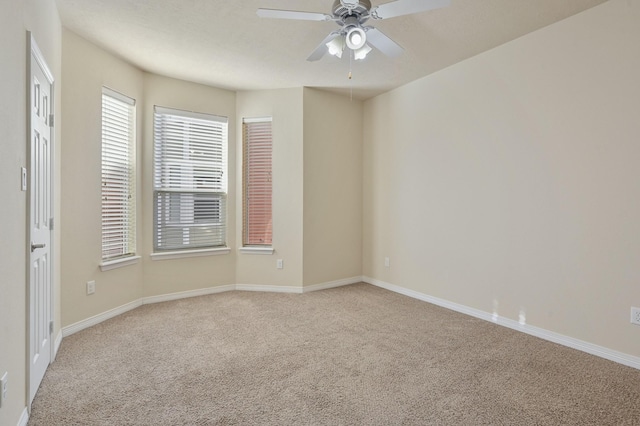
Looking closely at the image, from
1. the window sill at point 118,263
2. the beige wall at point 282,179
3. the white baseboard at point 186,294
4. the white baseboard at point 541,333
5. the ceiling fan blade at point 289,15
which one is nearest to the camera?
the ceiling fan blade at point 289,15

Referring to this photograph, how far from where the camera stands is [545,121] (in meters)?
3.04

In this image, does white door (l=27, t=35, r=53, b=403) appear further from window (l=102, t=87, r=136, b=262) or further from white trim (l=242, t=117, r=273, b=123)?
white trim (l=242, t=117, r=273, b=123)

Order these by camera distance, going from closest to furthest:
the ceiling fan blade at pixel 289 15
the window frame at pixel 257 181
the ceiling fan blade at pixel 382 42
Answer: the ceiling fan blade at pixel 289 15
the ceiling fan blade at pixel 382 42
the window frame at pixel 257 181

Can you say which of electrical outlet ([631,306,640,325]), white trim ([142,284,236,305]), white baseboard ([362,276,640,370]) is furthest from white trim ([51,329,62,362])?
electrical outlet ([631,306,640,325])

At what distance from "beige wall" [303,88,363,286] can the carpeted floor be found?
1.34m

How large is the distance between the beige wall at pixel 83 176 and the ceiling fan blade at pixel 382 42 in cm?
269

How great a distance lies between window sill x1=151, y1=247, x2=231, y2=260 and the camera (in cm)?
412

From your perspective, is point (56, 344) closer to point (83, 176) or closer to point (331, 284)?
point (83, 176)

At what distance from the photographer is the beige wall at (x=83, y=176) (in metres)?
3.04

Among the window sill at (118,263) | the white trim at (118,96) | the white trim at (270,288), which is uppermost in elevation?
the white trim at (118,96)

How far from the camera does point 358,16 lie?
7.62 ft
